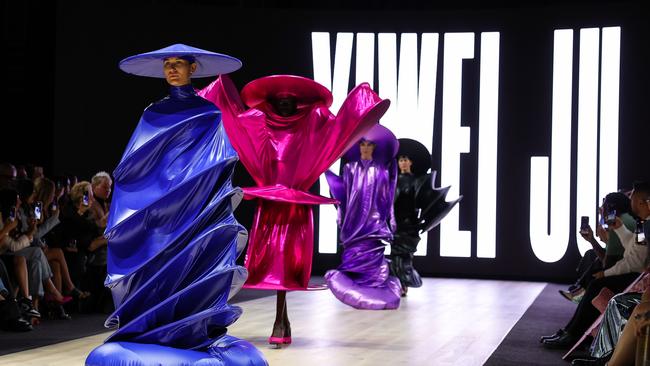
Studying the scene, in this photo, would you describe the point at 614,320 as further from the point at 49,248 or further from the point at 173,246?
the point at 49,248

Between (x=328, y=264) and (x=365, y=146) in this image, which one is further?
(x=328, y=264)

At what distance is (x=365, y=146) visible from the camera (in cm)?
803

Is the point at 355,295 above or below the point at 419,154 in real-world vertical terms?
below

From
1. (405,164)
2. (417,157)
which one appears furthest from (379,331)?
(417,157)

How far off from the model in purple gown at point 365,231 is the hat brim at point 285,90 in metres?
2.19

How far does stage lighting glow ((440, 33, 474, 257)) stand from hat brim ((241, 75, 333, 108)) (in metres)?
6.27

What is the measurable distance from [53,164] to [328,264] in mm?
3941

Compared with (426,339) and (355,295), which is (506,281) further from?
(426,339)

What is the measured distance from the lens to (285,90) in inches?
228

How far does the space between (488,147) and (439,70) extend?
1222mm

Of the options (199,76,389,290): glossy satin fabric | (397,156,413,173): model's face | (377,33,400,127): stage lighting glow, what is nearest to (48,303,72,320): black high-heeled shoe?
(199,76,389,290): glossy satin fabric

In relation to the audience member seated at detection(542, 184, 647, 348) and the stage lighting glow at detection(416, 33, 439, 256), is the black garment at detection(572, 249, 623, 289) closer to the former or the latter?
the audience member seated at detection(542, 184, 647, 348)

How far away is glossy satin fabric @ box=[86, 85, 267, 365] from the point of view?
3.92 m

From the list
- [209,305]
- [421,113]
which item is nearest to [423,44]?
[421,113]
